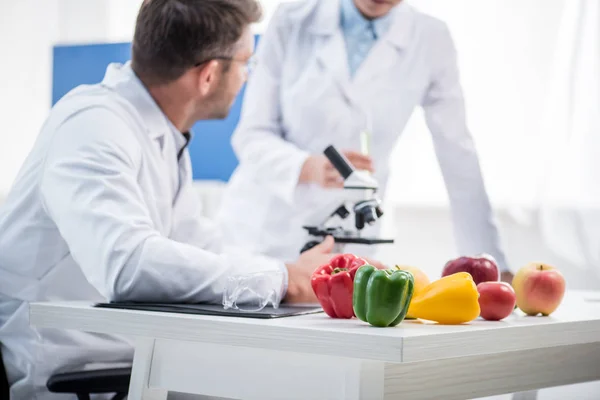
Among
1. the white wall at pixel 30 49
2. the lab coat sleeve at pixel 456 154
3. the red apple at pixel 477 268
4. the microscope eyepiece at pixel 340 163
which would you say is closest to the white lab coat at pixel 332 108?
the lab coat sleeve at pixel 456 154

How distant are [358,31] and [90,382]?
5.82ft

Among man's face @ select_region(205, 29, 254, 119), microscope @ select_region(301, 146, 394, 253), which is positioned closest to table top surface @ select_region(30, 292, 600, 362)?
microscope @ select_region(301, 146, 394, 253)

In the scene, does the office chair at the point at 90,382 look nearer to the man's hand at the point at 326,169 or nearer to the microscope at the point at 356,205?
the microscope at the point at 356,205

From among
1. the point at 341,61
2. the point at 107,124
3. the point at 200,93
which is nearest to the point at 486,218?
the point at 341,61

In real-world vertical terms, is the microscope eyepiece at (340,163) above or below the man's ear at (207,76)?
below

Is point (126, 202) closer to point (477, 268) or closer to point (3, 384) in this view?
point (3, 384)

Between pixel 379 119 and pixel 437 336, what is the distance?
1775mm

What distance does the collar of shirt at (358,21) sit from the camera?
284 centimetres

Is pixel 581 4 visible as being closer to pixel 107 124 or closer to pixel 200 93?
pixel 200 93

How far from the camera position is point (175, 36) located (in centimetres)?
191

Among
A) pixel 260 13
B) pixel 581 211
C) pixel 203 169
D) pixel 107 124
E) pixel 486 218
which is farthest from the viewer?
pixel 203 169

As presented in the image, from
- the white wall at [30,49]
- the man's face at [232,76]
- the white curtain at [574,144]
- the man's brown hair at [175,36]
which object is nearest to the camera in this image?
the man's brown hair at [175,36]

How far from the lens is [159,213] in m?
1.88

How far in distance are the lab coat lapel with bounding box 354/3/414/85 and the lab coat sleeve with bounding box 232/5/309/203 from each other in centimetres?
27
